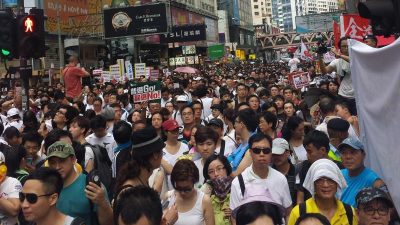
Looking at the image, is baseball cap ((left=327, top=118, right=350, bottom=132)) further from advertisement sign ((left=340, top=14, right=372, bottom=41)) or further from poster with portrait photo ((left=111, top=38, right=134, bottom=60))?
poster with portrait photo ((left=111, top=38, right=134, bottom=60))

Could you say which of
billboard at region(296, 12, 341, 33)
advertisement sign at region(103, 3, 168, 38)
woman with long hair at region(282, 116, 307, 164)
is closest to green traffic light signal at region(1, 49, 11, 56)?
woman with long hair at region(282, 116, 307, 164)

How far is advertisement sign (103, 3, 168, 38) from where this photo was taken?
2883 centimetres

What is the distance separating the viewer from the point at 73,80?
12.7m

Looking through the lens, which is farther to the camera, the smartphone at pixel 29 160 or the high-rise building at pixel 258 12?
the high-rise building at pixel 258 12

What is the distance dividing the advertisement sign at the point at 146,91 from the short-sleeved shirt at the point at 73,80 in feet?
7.09

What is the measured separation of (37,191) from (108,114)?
5.14 meters

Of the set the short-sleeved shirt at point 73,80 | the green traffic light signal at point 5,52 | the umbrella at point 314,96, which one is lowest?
the umbrella at point 314,96

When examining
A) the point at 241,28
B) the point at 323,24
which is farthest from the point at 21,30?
the point at 241,28

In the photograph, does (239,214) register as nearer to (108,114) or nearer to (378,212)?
(378,212)

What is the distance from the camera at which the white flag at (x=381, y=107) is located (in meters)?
3.94

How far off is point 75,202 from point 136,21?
25725mm

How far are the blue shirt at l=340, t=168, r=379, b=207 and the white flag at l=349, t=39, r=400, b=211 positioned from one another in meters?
0.07

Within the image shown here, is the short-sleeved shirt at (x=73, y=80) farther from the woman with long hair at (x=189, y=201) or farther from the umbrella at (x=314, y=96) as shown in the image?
the woman with long hair at (x=189, y=201)

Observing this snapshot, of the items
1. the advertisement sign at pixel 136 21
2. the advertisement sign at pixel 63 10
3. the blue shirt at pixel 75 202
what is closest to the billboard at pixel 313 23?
the advertisement sign at pixel 63 10
